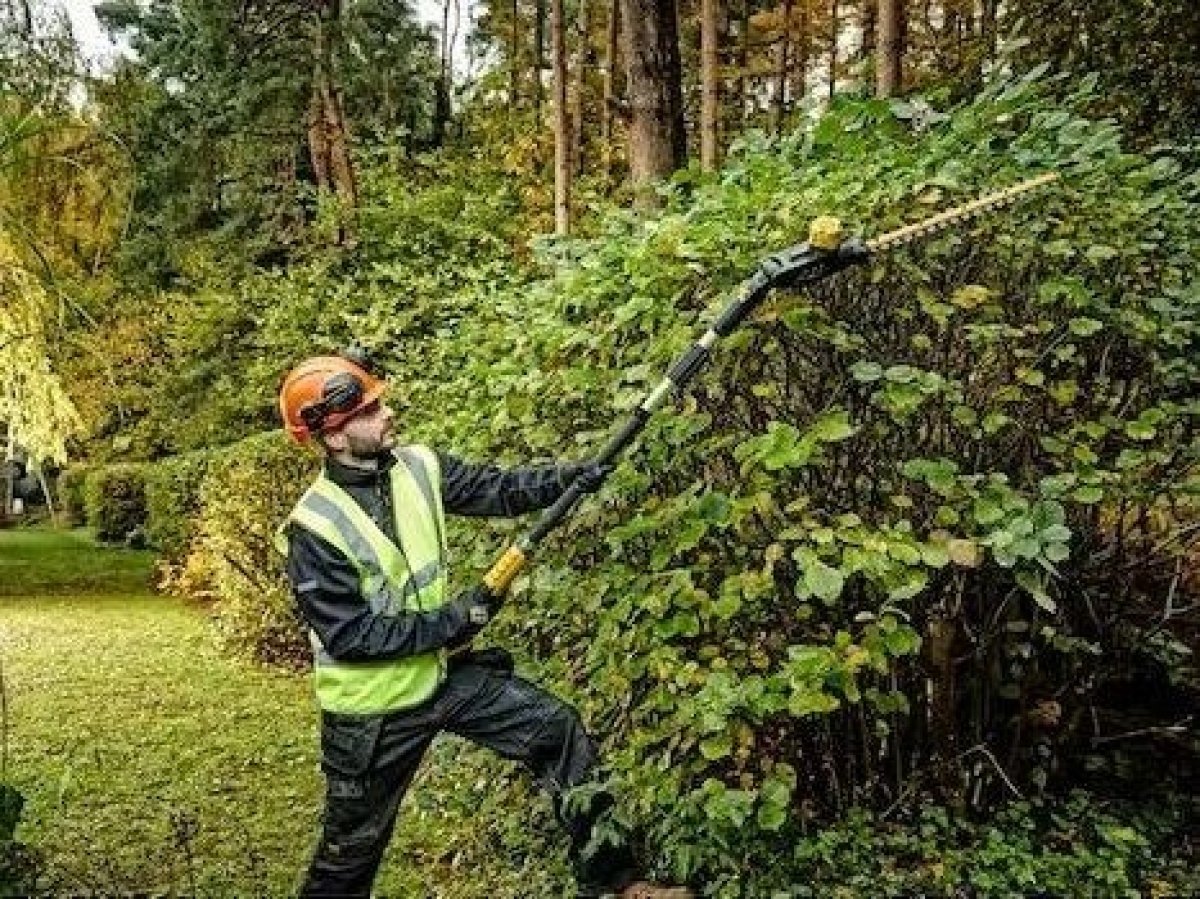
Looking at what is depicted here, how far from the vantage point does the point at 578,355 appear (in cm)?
448

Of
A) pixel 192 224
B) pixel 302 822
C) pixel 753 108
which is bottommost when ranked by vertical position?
pixel 302 822

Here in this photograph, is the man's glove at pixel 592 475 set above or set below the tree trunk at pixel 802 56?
below

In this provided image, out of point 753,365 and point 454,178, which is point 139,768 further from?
point 454,178

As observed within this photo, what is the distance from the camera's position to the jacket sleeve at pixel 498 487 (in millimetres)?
4086

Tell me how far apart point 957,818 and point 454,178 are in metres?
15.7

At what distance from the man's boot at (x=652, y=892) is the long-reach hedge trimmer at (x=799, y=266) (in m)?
1.44

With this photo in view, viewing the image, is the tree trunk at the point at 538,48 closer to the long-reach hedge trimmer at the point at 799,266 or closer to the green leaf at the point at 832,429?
the long-reach hedge trimmer at the point at 799,266

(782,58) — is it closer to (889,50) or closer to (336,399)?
(889,50)

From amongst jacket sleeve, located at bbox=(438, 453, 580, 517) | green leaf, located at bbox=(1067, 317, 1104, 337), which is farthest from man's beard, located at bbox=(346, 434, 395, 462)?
green leaf, located at bbox=(1067, 317, 1104, 337)

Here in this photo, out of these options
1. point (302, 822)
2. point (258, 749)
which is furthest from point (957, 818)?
point (258, 749)

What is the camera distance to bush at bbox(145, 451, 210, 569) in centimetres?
1619

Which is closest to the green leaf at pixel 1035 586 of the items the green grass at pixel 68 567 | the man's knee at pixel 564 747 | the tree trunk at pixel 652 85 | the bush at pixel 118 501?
the man's knee at pixel 564 747

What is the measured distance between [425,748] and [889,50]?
7396mm

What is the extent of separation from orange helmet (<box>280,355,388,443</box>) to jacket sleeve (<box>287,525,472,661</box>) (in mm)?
369
